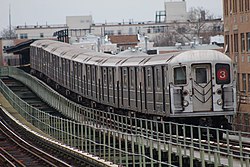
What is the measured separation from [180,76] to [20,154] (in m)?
7.58

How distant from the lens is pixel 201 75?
31.1 metres

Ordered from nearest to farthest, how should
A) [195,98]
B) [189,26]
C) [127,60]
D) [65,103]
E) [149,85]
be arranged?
1. [195,98]
2. [149,85]
3. [127,60]
4. [65,103]
5. [189,26]

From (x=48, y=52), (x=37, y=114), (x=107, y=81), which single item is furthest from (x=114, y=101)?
(x=48, y=52)

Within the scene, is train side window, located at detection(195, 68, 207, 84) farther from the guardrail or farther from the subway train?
the guardrail

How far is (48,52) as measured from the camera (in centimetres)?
6138

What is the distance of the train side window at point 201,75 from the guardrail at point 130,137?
5.91ft

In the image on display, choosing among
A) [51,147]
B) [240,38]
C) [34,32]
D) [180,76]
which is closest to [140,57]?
[51,147]

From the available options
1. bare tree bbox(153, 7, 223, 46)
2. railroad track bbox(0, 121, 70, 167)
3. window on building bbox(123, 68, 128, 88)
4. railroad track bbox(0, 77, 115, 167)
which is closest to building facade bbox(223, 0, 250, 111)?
window on building bbox(123, 68, 128, 88)

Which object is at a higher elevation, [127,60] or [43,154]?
[127,60]

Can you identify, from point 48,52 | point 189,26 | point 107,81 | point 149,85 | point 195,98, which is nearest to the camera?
point 195,98

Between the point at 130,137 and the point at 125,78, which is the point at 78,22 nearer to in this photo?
the point at 125,78

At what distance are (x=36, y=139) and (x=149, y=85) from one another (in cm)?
814

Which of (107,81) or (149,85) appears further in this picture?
(107,81)

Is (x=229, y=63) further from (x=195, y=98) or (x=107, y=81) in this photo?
(x=107, y=81)
